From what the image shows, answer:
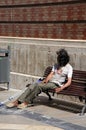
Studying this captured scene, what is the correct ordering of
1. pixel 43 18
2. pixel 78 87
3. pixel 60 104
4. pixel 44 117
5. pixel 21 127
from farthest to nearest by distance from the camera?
pixel 43 18, pixel 60 104, pixel 78 87, pixel 44 117, pixel 21 127

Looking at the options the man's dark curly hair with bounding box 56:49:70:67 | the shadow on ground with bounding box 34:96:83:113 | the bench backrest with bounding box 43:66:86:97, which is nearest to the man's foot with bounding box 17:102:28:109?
the shadow on ground with bounding box 34:96:83:113

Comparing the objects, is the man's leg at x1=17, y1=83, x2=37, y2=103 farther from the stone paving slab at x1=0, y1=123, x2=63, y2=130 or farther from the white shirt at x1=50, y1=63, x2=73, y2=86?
the stone paving slab at x1=0, y1=123, x2=63, y2=130

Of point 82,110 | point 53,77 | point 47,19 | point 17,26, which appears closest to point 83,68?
point 53,77

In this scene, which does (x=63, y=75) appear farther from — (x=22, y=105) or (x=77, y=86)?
(x=22, y=105)

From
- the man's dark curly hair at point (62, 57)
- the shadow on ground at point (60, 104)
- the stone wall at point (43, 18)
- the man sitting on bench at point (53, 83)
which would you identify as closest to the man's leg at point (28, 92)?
the man sitting on bench at point (53, 83)

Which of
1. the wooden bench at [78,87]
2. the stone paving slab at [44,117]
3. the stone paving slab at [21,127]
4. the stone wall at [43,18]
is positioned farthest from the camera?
the stone wall at [43,18]

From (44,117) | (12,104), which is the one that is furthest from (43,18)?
(44,117)

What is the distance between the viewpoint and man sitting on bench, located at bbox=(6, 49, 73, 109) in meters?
8.89

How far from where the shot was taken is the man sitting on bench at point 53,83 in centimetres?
889

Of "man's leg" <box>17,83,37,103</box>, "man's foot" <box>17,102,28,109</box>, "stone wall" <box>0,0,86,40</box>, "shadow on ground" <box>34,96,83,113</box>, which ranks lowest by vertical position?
"shadow on ground" <box>34,96,83,113</box>

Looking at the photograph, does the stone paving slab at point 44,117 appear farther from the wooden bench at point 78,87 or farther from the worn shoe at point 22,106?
the wooden bench at point 78,87

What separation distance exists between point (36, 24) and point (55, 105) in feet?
8.98

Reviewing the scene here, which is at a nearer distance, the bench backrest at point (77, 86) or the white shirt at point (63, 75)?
the bench backrest at point (77, 86)

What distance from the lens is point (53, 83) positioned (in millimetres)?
8969
